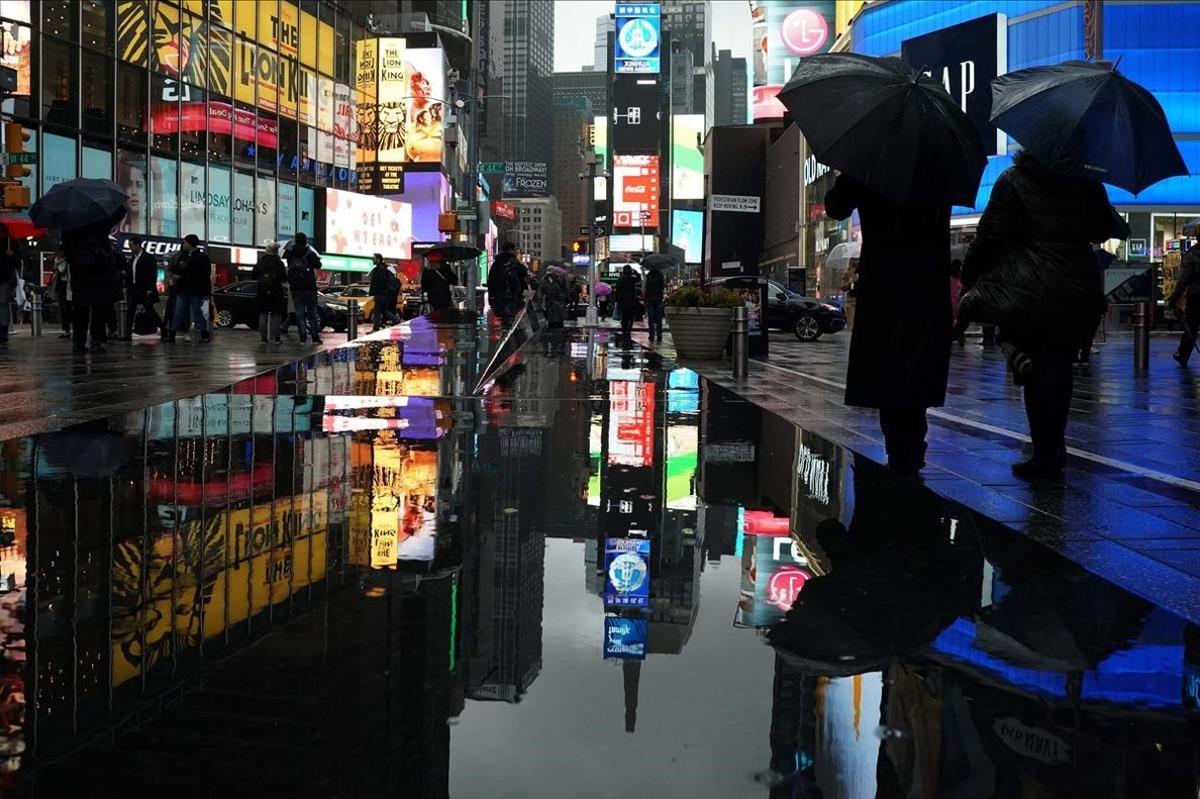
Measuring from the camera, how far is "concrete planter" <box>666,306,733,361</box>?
17.7 m

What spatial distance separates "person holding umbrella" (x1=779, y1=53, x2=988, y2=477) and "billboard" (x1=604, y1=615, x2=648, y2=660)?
113 inches

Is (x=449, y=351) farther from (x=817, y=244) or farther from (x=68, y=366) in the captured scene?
(x=817, y=244)

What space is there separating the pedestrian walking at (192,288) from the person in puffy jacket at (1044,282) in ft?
58.3

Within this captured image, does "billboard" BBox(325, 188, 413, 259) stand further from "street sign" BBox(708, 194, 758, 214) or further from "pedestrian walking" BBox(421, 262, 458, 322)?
"street sign" BBox(708, 194, 758, 214)

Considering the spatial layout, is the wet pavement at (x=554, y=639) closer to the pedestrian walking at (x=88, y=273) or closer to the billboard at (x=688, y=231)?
the pedestrian walking at (x=88, y=273)

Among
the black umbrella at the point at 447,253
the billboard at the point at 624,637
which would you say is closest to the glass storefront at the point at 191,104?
the black umbrella at the point at 447,253

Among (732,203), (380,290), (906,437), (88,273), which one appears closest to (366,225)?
(380,290)

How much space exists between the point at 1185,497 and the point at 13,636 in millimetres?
5060

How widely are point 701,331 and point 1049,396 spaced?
1175 cm

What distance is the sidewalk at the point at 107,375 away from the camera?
872 centimetres

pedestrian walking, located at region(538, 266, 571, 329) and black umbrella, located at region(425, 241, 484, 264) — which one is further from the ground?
black umbrella, located at region(425, 241, 484, 264)

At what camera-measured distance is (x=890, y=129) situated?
582 centimetres

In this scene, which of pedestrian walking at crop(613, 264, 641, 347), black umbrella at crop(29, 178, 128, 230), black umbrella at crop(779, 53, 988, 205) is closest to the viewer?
black umbrella at crop(779, 53, 988, 205)

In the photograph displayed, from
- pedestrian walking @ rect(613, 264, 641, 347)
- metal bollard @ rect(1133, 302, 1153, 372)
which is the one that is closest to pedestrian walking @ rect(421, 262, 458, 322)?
pedestrian walking @ rect(613, 264, 641, 347)
